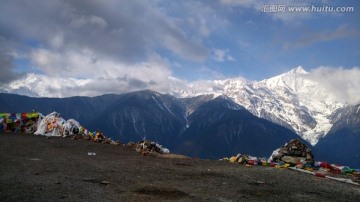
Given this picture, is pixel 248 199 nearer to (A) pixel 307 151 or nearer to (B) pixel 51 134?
(A) pixel 307 151

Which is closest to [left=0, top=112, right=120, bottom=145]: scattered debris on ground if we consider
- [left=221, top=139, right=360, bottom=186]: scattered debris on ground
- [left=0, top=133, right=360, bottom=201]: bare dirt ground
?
[left=0, top=133, right=360, bottom=201]: bare dirt ground

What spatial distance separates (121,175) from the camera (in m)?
24.0

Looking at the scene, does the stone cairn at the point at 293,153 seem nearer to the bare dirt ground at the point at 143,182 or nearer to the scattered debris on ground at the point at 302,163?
the scattered debris on ground at the point at 302,163

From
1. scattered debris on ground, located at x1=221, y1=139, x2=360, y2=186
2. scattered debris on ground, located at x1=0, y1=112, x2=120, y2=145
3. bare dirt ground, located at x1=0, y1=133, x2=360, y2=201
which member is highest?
scattered debris on ground, located at x1=0, y1=112, x2=120, y2=145

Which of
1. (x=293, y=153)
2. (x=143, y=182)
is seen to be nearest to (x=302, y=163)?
(x=293, y=153)

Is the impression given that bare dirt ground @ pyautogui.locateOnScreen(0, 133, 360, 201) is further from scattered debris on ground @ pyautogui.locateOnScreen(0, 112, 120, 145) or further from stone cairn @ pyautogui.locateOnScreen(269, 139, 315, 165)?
scattered debris on ground @ pyautogui.locateOnScreen(0, 112, 120, 145)

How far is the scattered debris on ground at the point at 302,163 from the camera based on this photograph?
1184 inches

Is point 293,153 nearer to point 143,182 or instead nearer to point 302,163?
point 302,163

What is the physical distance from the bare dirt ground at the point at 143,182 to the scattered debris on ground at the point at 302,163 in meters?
2.86

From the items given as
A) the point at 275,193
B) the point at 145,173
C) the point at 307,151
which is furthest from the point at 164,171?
the point at 307,151

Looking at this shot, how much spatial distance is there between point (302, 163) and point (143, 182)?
19.9 meters

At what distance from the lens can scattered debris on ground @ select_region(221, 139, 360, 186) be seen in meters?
30.1

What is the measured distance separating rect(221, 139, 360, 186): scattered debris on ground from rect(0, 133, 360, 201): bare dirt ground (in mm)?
2856

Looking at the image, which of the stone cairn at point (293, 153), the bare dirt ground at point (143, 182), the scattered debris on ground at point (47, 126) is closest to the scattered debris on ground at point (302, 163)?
the stone cairn at point (293, 153)
